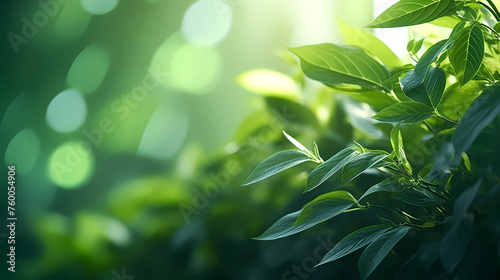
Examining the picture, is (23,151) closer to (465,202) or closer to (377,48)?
(377,48)

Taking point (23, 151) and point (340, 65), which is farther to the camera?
point (23, 151)

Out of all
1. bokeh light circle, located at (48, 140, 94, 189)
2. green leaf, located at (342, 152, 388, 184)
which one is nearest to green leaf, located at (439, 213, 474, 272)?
green leaf, located at (342, 152, 388, 184)

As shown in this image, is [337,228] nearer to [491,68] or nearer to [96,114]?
[491,68]

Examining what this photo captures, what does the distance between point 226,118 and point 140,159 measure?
22 centimetres

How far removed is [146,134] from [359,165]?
63 centimetres

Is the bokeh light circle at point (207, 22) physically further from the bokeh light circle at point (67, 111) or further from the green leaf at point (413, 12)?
the green leaf at point (413, 12)

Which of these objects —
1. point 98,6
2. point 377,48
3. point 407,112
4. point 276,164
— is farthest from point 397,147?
point 98,6

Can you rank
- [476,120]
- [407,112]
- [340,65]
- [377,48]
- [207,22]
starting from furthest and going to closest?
[207,22], [377,48], [340,65], [407,112], [476,120]

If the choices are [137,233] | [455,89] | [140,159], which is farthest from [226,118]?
[455,89]

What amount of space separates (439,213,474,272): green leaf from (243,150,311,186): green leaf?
20 cm

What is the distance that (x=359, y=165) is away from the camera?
0.53m

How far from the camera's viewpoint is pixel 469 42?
1.68ft

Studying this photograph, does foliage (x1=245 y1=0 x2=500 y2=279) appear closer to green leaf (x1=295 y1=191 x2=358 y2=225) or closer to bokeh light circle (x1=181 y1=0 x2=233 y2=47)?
green leaf (x1=295 y1=191 x2=358 y2=225)

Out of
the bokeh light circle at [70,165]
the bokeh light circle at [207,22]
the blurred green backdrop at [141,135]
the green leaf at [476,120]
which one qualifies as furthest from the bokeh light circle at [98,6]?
the green leaf at [476,120]
